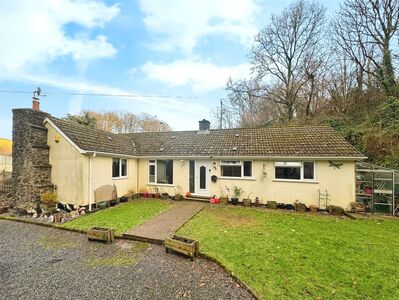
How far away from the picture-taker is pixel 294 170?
11211 mm

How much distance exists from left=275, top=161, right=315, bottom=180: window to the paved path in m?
4.72

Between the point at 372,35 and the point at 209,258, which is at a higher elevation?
the point at 372,35

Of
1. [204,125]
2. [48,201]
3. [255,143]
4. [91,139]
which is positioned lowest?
[48,201]

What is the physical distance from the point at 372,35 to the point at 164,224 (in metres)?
20.0

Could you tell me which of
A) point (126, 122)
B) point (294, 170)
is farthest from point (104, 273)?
point (126, 122)

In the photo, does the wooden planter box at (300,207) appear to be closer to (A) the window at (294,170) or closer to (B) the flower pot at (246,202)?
(A) the window at (294,170)

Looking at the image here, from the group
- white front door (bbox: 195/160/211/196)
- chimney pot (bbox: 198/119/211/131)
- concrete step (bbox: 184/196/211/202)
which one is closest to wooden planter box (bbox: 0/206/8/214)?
concrete step (bbox: 184/196/211/202)

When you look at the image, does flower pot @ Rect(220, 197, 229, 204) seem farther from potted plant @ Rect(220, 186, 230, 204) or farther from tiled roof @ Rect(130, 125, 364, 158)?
tiled roof @ Rect(130, 125, 364, 158)

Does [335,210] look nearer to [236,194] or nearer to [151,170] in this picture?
[236,194]

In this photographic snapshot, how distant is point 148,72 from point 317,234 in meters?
14.6

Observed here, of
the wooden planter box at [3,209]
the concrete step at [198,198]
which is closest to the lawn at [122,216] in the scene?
the concrete step at [198,198]

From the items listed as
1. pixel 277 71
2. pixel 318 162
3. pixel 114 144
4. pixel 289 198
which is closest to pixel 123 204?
pixel 114 144

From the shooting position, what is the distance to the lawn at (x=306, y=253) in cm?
405

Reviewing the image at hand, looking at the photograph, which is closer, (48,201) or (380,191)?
(380,191)
